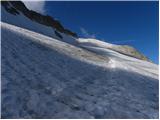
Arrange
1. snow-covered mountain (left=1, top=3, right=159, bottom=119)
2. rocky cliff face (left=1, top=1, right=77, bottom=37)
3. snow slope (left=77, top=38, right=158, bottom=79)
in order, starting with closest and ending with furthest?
snow-covered mountain (left=1, top=3, right=159, bottom=119) < snow slope (left=77, top=38, right=158, bottom=79) < rocky cliff face (left=1, top=1, right=77, bottom=37)

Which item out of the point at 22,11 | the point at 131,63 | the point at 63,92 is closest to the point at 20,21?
the point at 22,11

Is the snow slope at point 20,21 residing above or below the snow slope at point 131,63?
above

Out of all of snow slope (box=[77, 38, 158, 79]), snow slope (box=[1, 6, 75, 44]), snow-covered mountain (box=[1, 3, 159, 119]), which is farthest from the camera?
snow slope (box=[1, 6, 75, 44])

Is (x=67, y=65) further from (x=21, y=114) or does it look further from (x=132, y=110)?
(x=21, y=114)

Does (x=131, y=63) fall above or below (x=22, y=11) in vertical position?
below

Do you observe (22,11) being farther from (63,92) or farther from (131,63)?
(63,92)

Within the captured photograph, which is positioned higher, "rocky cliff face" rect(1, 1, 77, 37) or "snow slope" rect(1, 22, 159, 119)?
"rocky cliff face" rect(1, 1, 77, 37)

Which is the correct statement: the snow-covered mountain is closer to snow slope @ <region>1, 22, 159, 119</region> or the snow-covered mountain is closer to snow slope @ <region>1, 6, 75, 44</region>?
snow slope @ <region>1, 22, 159, 119</region>

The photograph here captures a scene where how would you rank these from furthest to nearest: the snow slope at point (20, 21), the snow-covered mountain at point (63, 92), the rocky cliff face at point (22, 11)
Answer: the rocky cliff face at point (22, 11)
the snow slope at point (20, 21)
the snow-covered mountain at point (63, 92)

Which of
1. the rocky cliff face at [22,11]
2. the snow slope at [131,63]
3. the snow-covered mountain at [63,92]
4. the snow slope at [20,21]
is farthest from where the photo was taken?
the rocky cliff face at [22,11]

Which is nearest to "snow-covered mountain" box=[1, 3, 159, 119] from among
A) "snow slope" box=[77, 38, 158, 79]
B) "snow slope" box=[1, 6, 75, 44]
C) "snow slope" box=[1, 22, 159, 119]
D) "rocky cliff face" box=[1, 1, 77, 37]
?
"snow slope" box=[1, 22, 159, 119]

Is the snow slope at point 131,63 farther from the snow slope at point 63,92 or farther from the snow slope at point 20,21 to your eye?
the snow slope at point 20,21

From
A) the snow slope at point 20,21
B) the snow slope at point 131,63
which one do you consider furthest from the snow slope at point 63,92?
the snow slope at point 20,21

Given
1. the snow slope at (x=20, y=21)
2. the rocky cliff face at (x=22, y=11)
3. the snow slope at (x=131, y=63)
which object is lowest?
the snow slope at (x=131, y=63)
